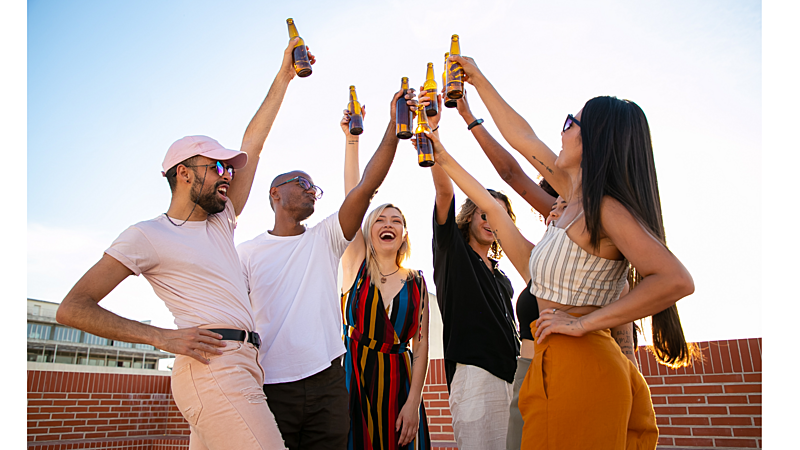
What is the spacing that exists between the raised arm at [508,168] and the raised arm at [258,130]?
0.91 metres

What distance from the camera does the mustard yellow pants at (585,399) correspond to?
4.75 ft

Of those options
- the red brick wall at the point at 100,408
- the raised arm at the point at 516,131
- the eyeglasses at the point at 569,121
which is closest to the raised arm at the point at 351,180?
the raised arm at the point at 516,131

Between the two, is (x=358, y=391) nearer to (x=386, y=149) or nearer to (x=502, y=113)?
(x=386, y=149)

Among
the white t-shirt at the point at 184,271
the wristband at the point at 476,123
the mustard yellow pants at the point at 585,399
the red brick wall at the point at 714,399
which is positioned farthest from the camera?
the red brick wall at the point at 714,399

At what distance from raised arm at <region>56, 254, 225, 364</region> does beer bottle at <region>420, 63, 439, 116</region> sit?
157cm

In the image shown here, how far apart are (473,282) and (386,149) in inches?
33.9

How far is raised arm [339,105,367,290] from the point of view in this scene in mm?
3225

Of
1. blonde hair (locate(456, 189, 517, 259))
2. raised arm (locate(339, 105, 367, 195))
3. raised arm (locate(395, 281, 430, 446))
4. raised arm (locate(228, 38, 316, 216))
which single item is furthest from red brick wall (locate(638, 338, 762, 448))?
raised arm (locate(228, 38, 316, 216))

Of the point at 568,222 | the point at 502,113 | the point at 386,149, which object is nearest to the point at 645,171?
the point at 568,222

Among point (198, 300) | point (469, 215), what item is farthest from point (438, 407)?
point (198, 300)

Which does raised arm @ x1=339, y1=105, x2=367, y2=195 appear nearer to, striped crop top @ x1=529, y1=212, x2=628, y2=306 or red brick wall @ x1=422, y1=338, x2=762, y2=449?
striped crop top @ x1=529, y1=212, x2=628, y2=306

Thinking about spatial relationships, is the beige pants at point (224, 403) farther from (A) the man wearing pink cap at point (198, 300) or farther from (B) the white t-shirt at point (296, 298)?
(B) the white t-shirt at point (296, 298)

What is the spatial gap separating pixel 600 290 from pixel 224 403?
1385 millimetres
